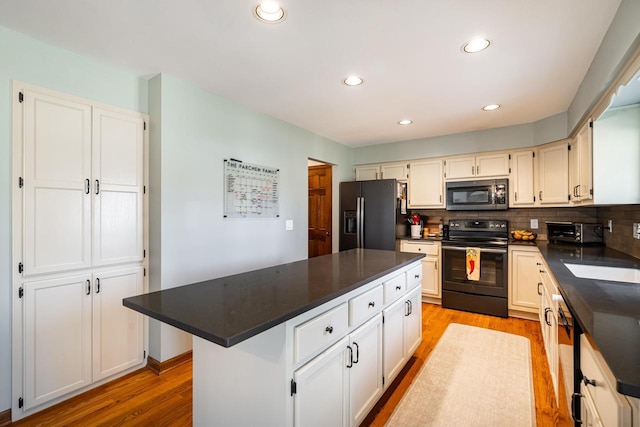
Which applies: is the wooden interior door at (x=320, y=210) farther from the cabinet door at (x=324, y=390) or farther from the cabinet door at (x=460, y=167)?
the cabinet door at (x=324, y=390)

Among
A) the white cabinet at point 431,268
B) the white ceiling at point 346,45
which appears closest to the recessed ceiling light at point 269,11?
the white ceiling at point 346,45

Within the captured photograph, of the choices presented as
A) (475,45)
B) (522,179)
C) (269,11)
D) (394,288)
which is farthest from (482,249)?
(269,11)

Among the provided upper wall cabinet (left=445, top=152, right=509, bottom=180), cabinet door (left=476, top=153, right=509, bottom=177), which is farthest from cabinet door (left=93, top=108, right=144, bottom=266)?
cabinet door (left=476, top=153, right=509, bottom=177)

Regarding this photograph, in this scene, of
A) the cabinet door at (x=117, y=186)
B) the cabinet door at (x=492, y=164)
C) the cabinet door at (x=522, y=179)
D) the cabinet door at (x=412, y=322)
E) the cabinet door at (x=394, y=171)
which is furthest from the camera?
the cabinet door at (x=394, y=171)

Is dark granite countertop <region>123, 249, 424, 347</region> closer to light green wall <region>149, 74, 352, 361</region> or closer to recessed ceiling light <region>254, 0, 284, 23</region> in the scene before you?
light green wall <region>149, 74, 352, 361</region>

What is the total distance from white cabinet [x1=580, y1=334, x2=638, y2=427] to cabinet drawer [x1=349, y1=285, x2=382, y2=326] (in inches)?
37.5

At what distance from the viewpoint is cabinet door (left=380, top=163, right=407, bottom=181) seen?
4.58 meters

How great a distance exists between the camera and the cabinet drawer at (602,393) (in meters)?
0.77

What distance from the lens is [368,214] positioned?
4391 millimetres

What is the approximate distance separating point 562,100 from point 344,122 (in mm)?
2212

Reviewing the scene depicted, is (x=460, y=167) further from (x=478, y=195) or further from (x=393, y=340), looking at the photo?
(x=393, y=340)

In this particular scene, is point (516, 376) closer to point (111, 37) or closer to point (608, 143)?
point (608, 143)

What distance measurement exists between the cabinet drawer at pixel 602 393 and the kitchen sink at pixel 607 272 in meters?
1.01

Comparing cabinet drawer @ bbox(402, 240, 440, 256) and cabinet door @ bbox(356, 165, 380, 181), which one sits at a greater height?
cabinet door @ bbox(356, 165, 380, 181)
